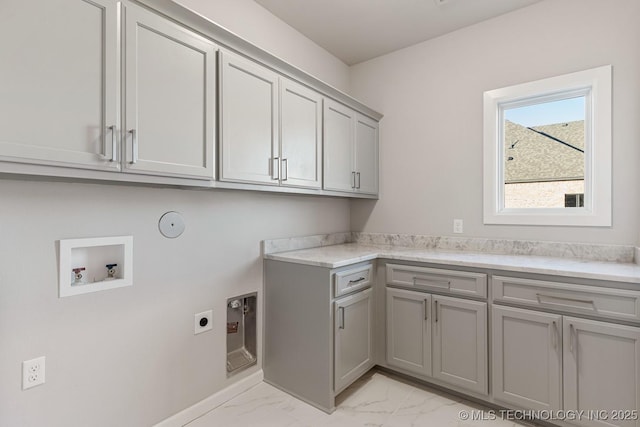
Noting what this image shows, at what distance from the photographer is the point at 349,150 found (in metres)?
2.71

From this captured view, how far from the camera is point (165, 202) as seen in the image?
177cm

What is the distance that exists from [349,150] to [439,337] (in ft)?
5.24

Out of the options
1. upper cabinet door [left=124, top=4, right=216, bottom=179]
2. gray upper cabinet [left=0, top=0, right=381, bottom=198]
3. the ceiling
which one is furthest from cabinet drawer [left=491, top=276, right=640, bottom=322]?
the ceiling

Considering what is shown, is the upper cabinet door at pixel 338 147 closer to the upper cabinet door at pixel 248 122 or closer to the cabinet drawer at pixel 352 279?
the upper cabinet door at pixel 248 122

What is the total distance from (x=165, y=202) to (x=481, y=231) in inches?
90.8

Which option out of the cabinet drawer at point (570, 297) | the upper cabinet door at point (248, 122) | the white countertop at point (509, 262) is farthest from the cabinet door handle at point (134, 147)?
the cabinet drawer at point (570, 297)

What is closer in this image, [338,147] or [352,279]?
[352,279]

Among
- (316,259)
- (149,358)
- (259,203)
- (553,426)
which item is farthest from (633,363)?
(149,358)

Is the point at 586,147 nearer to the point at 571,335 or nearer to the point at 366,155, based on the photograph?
the point at 571,335

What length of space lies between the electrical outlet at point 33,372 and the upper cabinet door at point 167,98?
0.89 metres

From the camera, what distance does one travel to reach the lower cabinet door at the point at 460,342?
6.49 ft

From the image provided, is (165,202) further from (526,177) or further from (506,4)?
(506,4)

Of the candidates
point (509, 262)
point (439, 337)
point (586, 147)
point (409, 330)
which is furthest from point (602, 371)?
point (586, 147)

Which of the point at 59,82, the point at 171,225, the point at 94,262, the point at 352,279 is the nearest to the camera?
the point at 59,82
